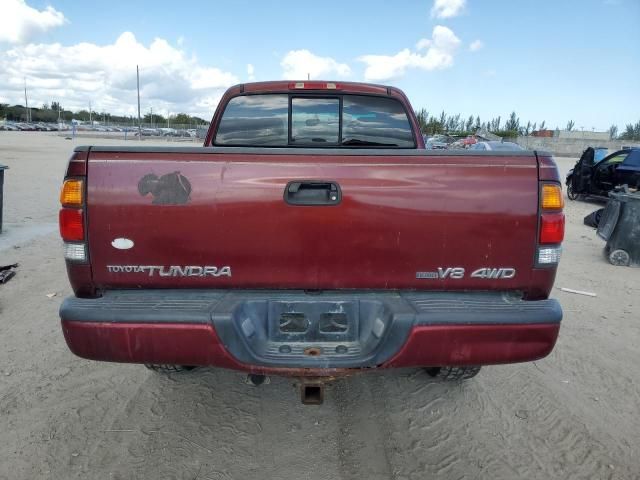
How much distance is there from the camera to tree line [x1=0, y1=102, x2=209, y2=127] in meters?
96.4

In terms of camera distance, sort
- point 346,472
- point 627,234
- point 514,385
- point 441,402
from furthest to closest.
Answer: point 627,234 < point 514,385 < point 441,402 < point 346,472

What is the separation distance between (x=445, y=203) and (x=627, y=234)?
5.75 meters

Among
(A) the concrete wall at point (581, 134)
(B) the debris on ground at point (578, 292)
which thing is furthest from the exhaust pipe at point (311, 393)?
(A) the concrete wall at point (581, 134)

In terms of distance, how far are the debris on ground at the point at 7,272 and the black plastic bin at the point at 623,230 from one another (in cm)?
772

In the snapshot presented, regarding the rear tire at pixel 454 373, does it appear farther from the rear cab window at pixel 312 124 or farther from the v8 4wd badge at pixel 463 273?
the rear cab window at pixel 312 124

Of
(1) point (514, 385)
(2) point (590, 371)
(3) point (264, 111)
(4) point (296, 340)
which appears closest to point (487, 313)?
(4) point (296, 340)

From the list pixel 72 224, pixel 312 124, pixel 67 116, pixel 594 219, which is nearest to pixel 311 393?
pixel 72 224

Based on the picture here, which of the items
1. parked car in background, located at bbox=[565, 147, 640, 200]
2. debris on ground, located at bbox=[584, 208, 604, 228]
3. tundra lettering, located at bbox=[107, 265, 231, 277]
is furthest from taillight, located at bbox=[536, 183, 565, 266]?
parked car in background, located at bbox=[565, 147, 640, 200]

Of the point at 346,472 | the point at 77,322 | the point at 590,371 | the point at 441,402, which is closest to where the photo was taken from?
the point at 77,322

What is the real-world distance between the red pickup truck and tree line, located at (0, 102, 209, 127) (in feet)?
307

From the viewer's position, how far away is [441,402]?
3.02m

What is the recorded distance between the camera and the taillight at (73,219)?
207cm

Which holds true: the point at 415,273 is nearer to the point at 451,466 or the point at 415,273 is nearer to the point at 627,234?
the point at 451,466

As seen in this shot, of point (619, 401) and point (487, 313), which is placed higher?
point (487, 313)
